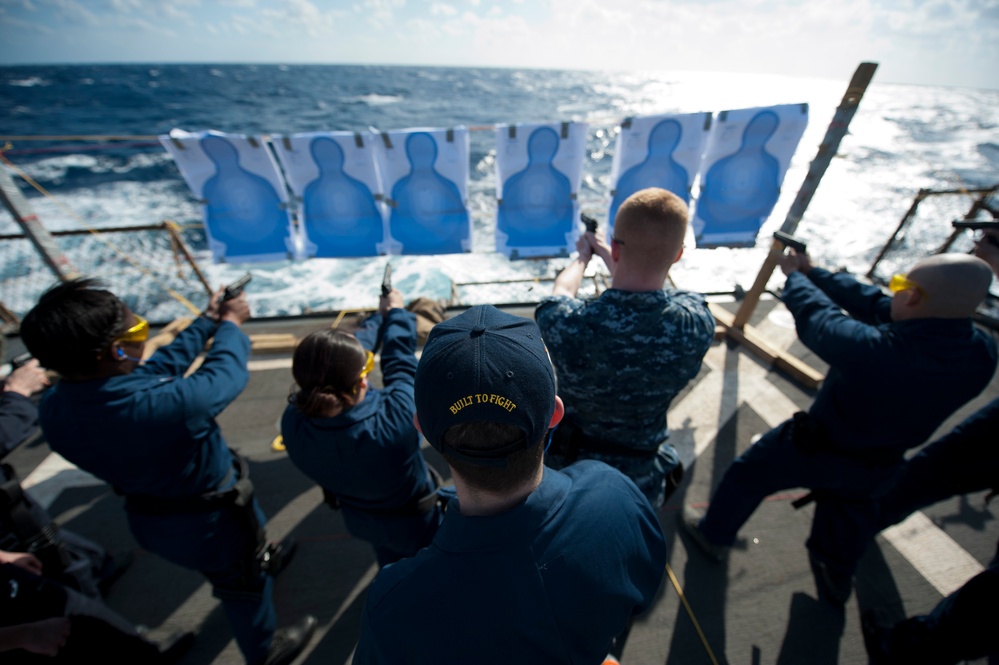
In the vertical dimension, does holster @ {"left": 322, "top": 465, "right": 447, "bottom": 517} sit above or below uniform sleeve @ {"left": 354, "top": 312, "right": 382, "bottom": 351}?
below

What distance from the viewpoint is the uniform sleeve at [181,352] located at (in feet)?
6.44

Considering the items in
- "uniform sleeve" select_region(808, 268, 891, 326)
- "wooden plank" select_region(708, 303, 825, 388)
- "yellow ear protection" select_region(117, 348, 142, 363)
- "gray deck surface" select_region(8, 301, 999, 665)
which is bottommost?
"gray deck surface" select_region(8, 301, 999, 665)

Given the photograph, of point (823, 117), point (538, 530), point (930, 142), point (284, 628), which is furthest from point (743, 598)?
point (823, 117)

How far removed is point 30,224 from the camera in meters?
4.21

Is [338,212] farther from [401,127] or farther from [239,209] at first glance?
[401,127]

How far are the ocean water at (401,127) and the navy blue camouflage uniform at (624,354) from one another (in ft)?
10.3

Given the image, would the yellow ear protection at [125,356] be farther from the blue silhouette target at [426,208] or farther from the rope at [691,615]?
the blue silhouette target at [426,208]

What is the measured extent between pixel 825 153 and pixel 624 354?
11.4 ft

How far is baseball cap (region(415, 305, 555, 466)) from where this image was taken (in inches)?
37.6

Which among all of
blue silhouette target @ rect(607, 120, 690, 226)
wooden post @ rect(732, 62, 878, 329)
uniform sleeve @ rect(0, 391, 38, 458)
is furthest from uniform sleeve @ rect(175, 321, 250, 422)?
blue silhouette target @ rect(607, 120, 690, 226)

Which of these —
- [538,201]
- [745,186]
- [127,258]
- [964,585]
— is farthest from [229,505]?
[745,186]

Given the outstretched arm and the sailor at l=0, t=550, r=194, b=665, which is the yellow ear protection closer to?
the sailor at l=0, t=550, r=194, b=665

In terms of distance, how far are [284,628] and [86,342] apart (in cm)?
189

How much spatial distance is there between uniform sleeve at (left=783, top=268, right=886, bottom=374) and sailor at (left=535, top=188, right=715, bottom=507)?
71 cm
